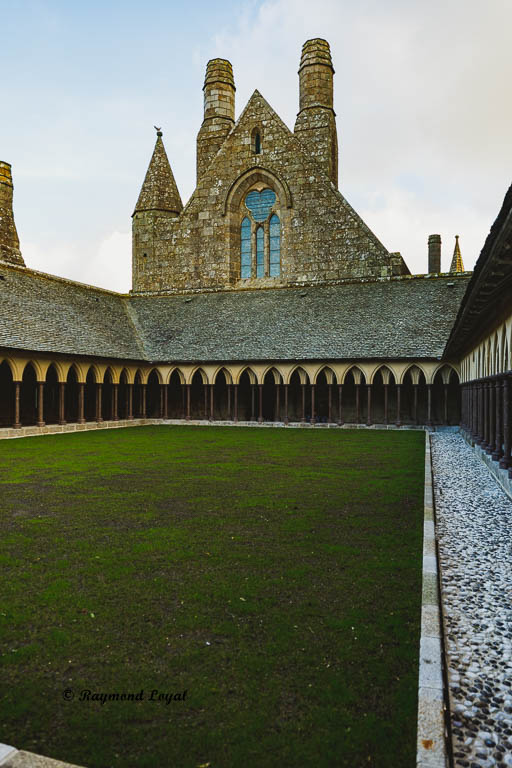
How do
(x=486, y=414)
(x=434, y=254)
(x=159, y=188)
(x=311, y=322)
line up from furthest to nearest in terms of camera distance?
(x=159, y=188) < (x=434, y=254) < (x=311, y=322) < (x=486, y=414)

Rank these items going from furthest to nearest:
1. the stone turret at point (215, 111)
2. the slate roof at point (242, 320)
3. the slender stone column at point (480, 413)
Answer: the stone turret at point (215, 111) < the slate roof at point (242, 320) < the slender stone column at point (480, 413)

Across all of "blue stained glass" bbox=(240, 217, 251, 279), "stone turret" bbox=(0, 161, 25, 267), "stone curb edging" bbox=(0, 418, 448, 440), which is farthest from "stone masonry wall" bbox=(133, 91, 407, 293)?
Answer: "stone curb edging" bbox=(0, 418, 448, 440)

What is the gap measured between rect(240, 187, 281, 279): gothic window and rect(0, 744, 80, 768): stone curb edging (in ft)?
103

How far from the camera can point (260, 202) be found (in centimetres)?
3378

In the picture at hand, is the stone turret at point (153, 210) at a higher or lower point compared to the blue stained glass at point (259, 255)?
higher

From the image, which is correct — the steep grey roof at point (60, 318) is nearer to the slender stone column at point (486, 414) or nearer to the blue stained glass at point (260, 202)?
the blue stained glass at point (260, 202)

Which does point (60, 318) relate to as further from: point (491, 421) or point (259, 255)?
point (491, 421)

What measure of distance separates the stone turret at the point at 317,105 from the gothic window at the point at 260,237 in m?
3.75

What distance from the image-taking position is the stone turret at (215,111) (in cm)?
3703

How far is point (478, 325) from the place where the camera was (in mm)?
14836

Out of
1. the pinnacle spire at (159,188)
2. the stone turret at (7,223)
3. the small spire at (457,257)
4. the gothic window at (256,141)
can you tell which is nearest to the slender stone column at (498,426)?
the gothic window at (256,141)

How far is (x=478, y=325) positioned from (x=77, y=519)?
11.3 metres

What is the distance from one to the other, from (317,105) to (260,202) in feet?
21.3

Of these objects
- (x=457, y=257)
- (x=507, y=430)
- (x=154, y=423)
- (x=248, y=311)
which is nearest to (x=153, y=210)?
(x=248, y=311)
